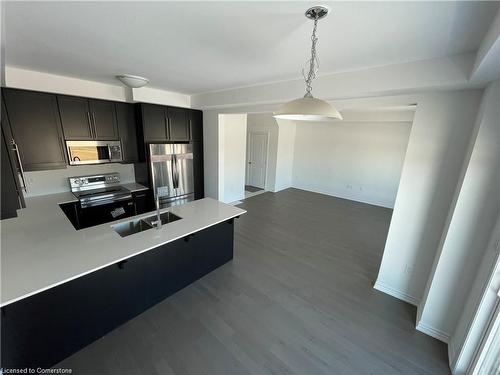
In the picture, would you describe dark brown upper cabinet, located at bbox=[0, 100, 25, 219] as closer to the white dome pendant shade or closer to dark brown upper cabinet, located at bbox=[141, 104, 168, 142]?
dark brown upper cabinet, located at bbox=[141, 104, 168, 142]

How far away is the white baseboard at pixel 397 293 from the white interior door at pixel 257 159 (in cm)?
487

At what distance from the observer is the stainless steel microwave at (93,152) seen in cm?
321

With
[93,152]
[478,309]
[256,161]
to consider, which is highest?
[93,152]

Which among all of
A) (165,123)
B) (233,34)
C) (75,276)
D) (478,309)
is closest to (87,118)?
(165,123)

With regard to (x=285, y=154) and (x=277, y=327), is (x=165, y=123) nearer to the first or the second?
(x=277, y=327)

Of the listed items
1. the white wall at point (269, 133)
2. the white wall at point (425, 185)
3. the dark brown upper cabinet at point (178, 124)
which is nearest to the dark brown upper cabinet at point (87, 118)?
the dark brown upper cabinet at point (178, 124)

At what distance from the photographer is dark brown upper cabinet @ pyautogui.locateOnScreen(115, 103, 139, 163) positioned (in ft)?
11.9

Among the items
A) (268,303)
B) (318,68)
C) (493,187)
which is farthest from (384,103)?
(268,303)

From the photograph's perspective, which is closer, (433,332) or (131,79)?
(433,332)

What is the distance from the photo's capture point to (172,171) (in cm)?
427

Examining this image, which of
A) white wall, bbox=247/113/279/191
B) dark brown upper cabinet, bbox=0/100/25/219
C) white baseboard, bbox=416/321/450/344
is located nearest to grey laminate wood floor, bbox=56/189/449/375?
white baseboard, bbox=416/321/450/344

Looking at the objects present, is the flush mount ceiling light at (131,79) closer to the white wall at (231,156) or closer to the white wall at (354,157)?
the white wall at (231,156)

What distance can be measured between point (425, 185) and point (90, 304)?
11.5ft

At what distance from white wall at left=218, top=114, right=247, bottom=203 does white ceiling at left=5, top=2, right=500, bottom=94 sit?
2407mm
